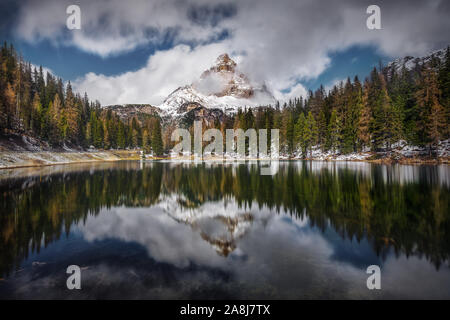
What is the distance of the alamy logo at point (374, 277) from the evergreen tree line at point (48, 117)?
77875 mm

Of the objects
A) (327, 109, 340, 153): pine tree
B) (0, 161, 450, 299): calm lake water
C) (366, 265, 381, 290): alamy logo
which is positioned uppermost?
(327, 109, 340, 153): pine tree

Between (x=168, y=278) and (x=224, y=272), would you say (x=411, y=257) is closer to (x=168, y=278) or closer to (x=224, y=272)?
(x=224, y=272)

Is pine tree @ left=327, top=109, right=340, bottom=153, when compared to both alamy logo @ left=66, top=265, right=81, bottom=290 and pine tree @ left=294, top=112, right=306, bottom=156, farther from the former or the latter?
alamy logo @ left=66, top=265, right=81, bottom=290

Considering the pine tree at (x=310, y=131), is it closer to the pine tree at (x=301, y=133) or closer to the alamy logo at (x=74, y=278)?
the pine tree at (x=301, y=133)

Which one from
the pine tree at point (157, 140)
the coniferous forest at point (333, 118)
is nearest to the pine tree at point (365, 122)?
the coniferous forest at point (333, 118)

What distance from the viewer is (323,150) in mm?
72875

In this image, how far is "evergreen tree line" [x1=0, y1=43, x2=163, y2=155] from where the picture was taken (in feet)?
204

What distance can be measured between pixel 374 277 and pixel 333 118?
7127cm

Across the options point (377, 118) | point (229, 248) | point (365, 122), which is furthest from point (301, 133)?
point (229, 248)

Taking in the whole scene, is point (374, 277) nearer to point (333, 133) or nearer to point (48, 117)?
point (333, 133)

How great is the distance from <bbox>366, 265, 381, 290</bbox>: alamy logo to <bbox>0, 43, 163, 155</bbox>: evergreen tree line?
77.9 m

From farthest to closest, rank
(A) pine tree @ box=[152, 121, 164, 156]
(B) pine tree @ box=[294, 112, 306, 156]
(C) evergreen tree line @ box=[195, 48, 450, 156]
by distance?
(A) pine tree @ box=[152, 121, 164, 156], (B) pine tree @ box=[294, 112, 306, 156], (C) evergreen tree line @ box=[195, 48, 450, 156]

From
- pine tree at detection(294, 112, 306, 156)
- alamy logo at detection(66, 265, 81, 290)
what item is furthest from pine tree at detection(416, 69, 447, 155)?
alamy logo at detection(66, 265, 81, 290)
